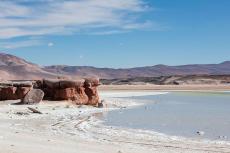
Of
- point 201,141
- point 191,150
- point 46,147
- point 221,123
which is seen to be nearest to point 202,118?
point 221,123

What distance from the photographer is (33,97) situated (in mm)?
25672

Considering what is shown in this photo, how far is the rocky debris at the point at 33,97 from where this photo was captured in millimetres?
25438

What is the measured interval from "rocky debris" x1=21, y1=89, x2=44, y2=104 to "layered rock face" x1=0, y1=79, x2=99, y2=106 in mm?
1514

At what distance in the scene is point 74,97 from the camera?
27.8m

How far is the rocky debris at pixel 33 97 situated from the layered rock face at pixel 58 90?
59.6 inches

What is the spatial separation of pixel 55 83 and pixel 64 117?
786 centimetres

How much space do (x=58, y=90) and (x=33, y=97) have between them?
2439 mm

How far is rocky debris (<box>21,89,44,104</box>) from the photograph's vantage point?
25438 mm

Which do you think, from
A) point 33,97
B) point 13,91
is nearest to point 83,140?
point 33,97

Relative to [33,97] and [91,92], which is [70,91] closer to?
[91,92]

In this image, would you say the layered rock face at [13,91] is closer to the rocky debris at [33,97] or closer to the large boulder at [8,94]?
the large boulder at [8,94]

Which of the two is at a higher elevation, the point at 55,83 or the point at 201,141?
the point at 55,83

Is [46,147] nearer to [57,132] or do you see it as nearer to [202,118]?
[57,132]

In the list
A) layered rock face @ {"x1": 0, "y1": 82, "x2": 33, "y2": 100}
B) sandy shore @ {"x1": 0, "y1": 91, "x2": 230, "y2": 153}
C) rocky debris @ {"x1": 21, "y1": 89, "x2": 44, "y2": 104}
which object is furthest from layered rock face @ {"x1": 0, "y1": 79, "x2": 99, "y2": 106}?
sandy shore @ {"x1": 0, "y1": 91, "x2": 230, "y2": 153}
